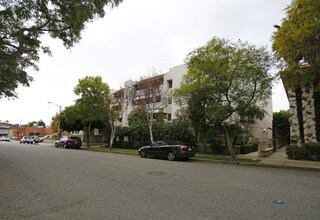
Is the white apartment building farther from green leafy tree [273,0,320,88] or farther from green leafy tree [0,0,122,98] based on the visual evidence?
green leafy tree [0,0,122,98]

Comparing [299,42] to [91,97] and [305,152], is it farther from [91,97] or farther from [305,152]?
[91,97]

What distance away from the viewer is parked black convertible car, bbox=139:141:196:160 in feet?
46.9

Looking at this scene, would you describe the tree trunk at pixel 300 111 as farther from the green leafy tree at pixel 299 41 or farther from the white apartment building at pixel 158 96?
the green leafy tree at pixel 299 41

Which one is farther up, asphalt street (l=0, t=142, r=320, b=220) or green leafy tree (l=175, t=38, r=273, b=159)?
green leafy tree (l=175, t=38, r=273, b=159)

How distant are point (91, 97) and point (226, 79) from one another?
16.8 m

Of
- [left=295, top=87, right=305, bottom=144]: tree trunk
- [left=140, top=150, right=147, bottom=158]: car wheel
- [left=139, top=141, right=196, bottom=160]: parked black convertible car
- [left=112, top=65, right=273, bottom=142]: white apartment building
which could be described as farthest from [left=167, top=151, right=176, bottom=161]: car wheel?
[left=295, top=87, right=305, bottom=144]: tree trunk

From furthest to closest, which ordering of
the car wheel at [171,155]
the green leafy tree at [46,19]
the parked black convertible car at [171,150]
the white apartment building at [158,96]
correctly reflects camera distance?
the white apartment building at [158,96] < the car wheel at [171,155] < the parked black convertible car at [171,150] < the green leafy tree at [46,19]

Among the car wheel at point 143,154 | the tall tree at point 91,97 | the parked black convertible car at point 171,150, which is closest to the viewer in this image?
the parked black convertible car at point 171,150

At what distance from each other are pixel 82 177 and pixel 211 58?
9991mm

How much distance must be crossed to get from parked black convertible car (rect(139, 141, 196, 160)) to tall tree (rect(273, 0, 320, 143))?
7271 mm

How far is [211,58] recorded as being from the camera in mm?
13391

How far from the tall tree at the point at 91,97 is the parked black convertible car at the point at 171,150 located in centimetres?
1071

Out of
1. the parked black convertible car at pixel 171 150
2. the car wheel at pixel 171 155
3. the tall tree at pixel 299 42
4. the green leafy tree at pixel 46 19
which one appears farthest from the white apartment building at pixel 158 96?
the green leafy tree at pixel 46 19

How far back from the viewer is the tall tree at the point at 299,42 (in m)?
9.02
